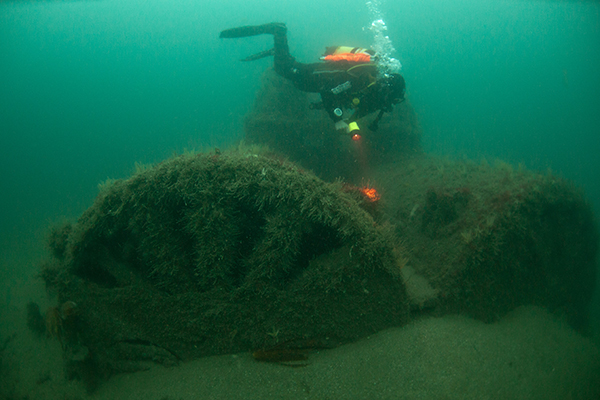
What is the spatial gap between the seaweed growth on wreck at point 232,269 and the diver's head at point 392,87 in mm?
4390

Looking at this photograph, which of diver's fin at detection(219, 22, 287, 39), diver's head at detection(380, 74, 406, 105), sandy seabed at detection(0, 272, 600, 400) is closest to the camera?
sandy seabed at detection(0, 272, 600, 400)

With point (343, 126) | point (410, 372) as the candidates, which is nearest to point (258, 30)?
point (343, 126)

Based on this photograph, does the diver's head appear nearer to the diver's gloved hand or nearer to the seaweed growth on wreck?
the diver's gloved hand

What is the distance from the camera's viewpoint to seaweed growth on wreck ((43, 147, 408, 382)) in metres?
3.29

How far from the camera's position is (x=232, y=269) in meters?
3.66

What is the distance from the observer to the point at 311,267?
3.42 meters

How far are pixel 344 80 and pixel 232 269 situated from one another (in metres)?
6.14

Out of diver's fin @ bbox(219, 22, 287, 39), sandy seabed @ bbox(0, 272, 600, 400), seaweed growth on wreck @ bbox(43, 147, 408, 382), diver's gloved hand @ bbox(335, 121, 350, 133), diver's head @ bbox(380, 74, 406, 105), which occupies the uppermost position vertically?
diver's fin @ bbox(219, 22, 287, 39)

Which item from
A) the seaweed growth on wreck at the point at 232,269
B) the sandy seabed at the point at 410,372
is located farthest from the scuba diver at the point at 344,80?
the sandy seabed at the point at 410,372

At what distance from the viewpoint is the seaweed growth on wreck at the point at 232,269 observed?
3.29m

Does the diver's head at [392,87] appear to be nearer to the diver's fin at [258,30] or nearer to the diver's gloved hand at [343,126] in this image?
the diver's gloved hand at [343,126]

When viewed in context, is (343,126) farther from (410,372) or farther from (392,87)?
(410,372)

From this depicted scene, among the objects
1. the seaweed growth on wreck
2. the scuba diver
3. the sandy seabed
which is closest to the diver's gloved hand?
the scuba diver

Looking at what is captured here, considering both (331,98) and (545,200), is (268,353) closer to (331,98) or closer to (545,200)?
(545,200)
